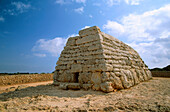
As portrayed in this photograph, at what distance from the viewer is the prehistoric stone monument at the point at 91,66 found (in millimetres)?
4398

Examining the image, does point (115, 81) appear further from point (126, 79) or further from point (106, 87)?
point (126, 79)

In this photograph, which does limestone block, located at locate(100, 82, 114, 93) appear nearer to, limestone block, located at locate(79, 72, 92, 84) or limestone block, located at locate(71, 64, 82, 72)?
limestone block, located at locate(79, 72, 92, 84)

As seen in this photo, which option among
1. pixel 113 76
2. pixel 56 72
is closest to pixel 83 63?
pixel 113 76

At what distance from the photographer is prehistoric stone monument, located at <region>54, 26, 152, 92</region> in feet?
14.4

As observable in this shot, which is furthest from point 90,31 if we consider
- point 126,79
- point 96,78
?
point 126,79

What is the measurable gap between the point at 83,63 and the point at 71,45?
69.1 inches

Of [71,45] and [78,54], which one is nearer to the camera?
[78,54]

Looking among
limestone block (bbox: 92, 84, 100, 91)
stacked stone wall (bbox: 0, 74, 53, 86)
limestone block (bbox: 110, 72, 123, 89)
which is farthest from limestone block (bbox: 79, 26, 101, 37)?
stacked stone wall (bbox: 0, 74, 53, 86)

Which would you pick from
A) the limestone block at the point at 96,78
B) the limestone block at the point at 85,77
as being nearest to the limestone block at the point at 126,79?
the limestone block at the point at 96,78

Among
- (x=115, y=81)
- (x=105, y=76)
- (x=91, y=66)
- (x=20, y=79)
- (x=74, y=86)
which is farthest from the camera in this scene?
(x=20, y=79)

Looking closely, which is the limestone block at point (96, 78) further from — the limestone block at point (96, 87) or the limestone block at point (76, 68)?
the limestone block at point (76, 68)

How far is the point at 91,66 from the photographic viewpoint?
472 cm

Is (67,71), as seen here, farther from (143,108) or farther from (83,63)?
(143,108)

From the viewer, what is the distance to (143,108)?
97.7 inches
